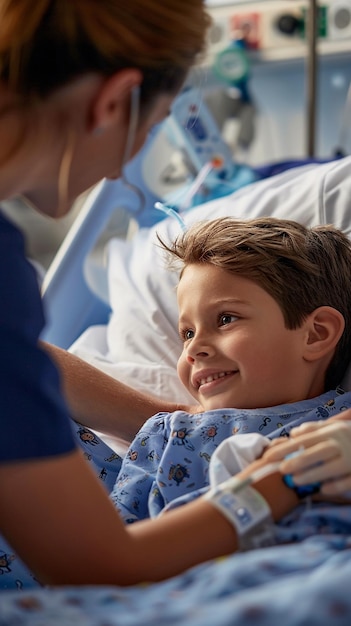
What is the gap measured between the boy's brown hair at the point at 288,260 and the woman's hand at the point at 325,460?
1.30 ft

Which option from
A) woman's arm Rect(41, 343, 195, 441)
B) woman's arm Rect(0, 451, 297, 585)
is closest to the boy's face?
woman's arm Rect(41, 343, 195, 441)

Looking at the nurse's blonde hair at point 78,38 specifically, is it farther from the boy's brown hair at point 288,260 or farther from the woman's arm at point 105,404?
the woman's arm at point 105,404

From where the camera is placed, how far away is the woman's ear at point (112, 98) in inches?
42.9

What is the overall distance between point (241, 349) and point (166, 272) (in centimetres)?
65

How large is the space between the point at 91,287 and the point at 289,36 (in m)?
1.69

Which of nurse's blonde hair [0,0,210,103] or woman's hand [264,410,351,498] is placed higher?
nurse's blonde hair [0,0,210,103]

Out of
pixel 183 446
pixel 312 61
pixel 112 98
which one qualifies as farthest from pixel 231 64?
pixel 112 98

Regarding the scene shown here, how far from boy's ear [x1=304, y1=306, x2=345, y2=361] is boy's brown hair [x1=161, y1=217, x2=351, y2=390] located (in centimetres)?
2

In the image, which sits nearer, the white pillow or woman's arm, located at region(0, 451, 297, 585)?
woman's arm, located at region(0, 451, 297, 585)

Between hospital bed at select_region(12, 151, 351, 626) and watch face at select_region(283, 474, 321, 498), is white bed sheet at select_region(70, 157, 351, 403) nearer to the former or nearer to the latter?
hospital bed at select_region(12, 151, 351, 626)

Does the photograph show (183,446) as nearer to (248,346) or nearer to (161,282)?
(248,346)

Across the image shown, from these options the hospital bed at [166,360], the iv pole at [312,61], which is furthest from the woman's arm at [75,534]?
the iv pole at [312,61]

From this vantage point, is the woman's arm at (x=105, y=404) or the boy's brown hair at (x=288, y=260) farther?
the woman's arm at (x=105, y=404)

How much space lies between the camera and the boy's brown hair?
1.58 m
